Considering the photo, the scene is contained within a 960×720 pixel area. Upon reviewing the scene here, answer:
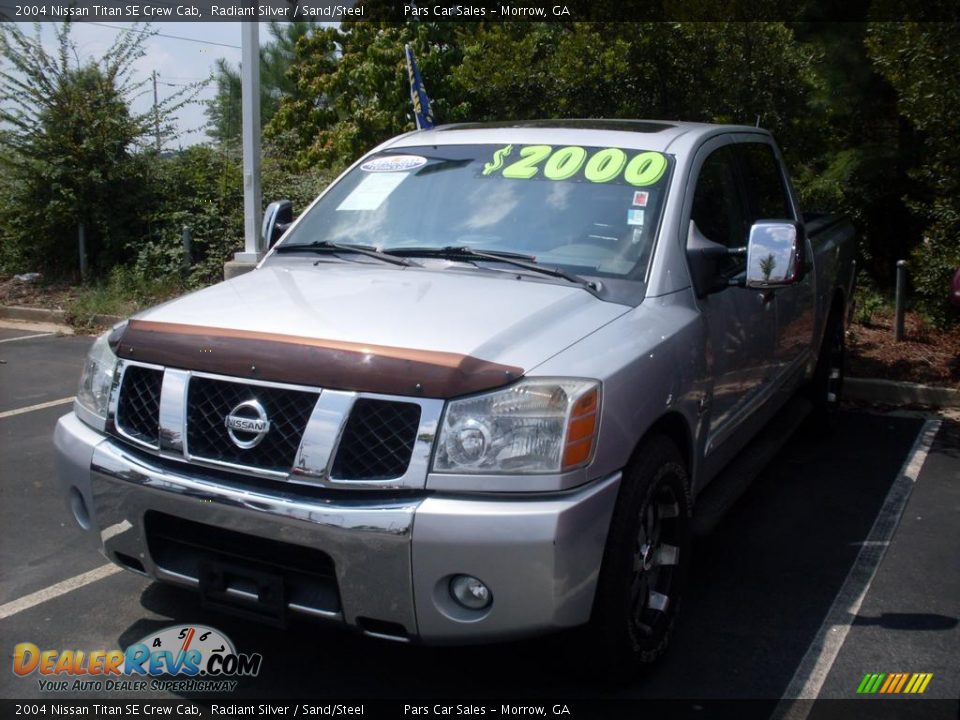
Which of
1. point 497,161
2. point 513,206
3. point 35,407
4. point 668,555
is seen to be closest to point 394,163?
point 497,161

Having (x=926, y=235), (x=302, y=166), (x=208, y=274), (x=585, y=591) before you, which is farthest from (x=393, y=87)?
(x=585, y=591)

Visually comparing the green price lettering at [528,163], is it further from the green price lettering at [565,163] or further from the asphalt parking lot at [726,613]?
the asphalt parking lot at [726,613]

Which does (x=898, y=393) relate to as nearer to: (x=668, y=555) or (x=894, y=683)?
(x=894, y=683)

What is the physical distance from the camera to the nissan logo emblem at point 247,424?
2.95 meters

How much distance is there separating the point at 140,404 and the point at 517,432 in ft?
4.21

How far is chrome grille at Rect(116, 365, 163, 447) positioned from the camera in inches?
126

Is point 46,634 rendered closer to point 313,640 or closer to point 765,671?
point 313,640

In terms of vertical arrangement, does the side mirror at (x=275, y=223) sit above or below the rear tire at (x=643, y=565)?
above

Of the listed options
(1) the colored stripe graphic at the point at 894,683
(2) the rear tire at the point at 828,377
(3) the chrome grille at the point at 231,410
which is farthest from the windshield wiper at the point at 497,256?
(2) the rear tire at the point at 828,377

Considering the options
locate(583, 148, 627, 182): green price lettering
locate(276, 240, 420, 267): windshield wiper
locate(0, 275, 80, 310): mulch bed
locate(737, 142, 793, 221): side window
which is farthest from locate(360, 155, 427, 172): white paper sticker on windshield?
locate(0, 275, 80, 310): mulch bed

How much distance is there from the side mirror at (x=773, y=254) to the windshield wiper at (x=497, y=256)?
2.29 ft

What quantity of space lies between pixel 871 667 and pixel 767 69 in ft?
19.4

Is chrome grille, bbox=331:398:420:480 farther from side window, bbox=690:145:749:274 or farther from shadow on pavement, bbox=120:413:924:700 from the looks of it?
side window, bbox=690:145:749:274

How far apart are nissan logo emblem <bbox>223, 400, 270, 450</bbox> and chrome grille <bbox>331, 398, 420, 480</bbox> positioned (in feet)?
0.87
